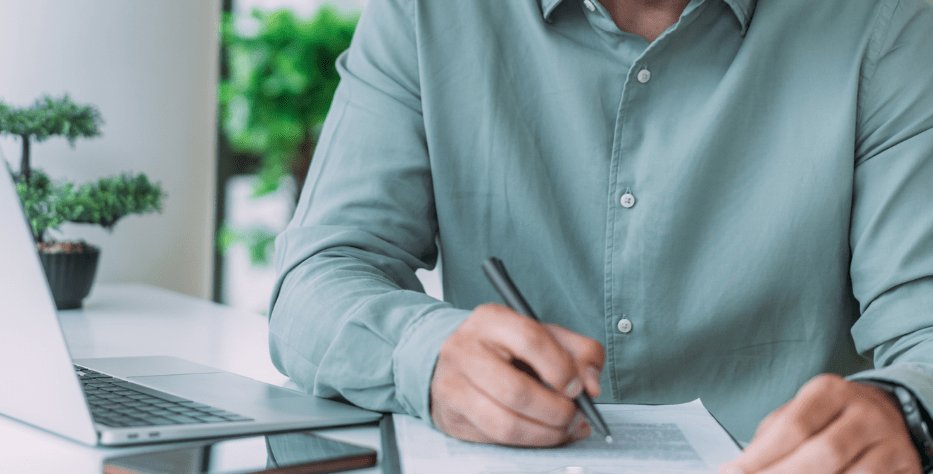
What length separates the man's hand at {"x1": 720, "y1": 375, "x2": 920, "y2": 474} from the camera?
26.4 inches

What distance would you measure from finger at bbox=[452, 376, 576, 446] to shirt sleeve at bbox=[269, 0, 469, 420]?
0.06 meters

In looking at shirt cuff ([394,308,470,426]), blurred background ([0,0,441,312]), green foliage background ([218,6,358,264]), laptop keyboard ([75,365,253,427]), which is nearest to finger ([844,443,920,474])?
shirt cuff ([394,308,470,426])

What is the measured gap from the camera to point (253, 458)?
0.73 metres

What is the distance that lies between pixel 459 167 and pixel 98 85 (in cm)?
95

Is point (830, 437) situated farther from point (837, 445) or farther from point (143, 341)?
point (143, 341)

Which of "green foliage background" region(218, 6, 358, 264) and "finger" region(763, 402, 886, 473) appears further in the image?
"green foliage background" region(218, 6, 358, 264)

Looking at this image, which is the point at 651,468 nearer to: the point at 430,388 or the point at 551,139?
the point at 430,388

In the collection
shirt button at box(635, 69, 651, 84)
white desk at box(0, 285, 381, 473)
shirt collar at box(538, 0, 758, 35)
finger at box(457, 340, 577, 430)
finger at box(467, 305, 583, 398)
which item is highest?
shirt collar at box(538, 0, 758, 35)

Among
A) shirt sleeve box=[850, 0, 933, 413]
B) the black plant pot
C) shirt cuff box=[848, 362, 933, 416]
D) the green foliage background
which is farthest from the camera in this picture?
the green foliage background

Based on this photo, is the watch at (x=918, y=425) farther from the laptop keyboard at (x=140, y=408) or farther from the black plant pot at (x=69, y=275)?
the black plant pot at (x=69, y=275)

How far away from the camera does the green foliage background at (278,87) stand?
3537 mm

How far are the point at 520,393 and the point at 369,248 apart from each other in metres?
0.41

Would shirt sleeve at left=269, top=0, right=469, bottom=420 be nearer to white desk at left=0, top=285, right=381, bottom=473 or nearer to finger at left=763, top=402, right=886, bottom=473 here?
white desk at left=0, top=285, right=381, bottom=473

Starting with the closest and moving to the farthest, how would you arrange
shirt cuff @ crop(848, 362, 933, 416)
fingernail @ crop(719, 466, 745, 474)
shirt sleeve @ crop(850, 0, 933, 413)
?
fingernail @ crop(719, 466, 745, 474) < shirt cuff @ crop(848, 362, 933, 416) < shirt sleeve @ crop(850, 0, 933, 413)
